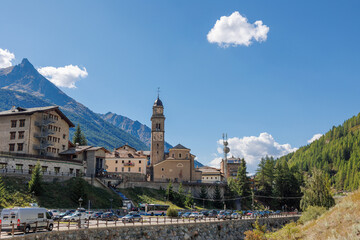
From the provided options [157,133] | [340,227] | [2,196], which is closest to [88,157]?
[2,196]

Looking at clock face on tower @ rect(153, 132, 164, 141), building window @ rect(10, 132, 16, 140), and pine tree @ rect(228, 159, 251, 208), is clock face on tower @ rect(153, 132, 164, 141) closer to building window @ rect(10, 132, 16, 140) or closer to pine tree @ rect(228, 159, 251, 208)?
pine tree @ rect(228, 159, 251, 208)

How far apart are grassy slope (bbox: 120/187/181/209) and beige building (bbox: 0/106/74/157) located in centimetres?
1924

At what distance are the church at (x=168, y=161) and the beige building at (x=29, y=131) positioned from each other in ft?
119

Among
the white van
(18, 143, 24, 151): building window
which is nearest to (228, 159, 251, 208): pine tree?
(18, 143, 24, 151): building window

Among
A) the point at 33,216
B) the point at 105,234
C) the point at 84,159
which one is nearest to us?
the point at 33,216

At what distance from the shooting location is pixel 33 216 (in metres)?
30.2

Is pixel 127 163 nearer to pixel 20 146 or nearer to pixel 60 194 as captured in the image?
pixel 20 146

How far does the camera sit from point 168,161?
10431cm

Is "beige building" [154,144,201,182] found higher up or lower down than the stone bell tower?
lower down

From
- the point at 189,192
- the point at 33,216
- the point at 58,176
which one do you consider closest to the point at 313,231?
the point at 33,216

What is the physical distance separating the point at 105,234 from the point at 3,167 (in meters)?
32.9

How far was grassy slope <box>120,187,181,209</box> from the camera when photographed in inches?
3063

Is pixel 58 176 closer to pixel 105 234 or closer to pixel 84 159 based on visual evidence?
pixel 84 159

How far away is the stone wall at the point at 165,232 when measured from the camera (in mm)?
31853
